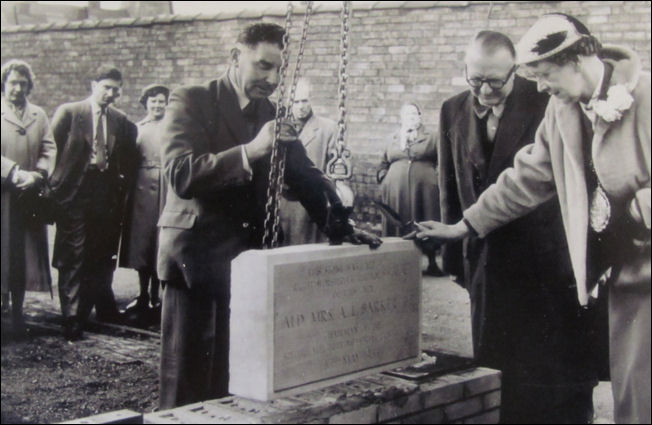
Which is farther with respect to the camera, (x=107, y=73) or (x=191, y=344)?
(x=107, y=73)

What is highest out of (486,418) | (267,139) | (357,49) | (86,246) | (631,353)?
(357,49)

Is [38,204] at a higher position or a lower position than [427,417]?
higher

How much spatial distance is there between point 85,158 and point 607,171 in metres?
3.27

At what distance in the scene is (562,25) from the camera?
2445mm

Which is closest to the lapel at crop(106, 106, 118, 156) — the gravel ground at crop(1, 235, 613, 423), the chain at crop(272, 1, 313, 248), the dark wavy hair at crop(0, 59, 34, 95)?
the dark wavy hair at crop(0, 59, 34, 95)

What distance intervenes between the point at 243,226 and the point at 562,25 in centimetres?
141

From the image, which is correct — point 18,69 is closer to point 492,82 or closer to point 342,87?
point 342,87

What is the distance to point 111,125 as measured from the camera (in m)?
4.86

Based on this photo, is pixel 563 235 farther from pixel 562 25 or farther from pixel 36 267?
pixel 36 267

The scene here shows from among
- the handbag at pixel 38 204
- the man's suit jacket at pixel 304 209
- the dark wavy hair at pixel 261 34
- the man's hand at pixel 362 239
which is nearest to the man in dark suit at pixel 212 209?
the dark wavy hair at pixel 261 34

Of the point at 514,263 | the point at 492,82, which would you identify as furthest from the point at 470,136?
the point at 514,263

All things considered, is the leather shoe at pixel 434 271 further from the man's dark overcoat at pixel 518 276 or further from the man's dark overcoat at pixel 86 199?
the man's dark overcoat at pixel 518 276

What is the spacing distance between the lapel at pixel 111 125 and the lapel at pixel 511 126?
8.53 ft

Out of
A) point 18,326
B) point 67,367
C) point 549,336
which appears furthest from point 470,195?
point 18,326
